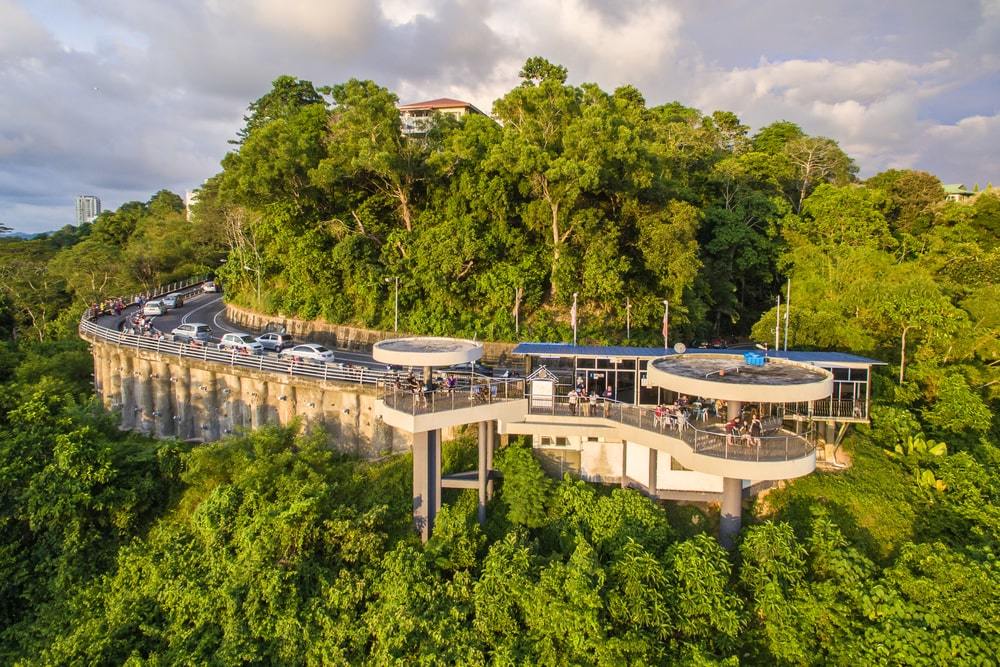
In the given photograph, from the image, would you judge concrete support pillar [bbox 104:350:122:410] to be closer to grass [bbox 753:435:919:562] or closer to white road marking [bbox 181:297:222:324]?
white road marking [bbox 181:297:222:324]

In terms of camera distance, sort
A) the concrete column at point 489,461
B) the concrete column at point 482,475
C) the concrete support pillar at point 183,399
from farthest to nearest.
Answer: the concrete support pillar at point 183,399 → the concrete column at point 489,461 → the concrete column at point 482,475

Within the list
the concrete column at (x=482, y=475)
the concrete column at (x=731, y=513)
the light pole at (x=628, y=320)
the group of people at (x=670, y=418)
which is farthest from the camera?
the light pole at (x=628, y=320)

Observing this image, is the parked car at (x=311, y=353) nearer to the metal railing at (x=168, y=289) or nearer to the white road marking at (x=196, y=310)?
the white road marking at (x=196, y=310)

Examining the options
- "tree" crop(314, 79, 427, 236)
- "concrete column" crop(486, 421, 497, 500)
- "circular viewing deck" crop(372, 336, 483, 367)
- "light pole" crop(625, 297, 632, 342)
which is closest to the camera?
"circular viewing deck" crop(372, 336, 483, 367)

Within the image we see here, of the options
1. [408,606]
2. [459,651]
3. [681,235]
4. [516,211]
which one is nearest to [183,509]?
[408,606]

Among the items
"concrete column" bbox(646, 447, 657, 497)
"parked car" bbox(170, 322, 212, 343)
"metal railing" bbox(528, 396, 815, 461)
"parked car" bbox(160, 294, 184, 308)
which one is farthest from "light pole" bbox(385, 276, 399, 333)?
"parked car" bbox(160, 294, 184, 308)

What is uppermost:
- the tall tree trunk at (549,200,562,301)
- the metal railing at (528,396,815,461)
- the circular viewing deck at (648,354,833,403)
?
the tall tree trunk at (549,200,562,301)

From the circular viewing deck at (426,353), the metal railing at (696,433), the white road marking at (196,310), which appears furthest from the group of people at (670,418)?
the white road marking at (196,310)
